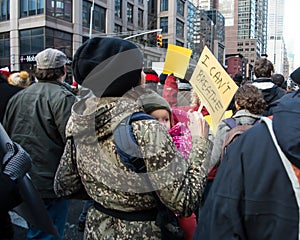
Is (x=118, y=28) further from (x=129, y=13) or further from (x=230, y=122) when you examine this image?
(x=230, y=122)

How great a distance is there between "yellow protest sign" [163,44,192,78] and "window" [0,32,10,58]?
119ft

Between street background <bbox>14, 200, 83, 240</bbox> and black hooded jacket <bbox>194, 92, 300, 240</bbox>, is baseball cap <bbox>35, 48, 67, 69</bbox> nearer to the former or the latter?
street background <bbox>14, 200, 83, 240</bbox>

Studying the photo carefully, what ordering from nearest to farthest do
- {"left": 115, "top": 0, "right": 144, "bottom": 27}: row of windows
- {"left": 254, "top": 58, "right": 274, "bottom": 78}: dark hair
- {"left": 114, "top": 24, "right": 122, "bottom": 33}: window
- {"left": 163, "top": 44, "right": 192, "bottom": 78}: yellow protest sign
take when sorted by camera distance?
{"left": 163, "top": 44, "right": 192, "bottom": 78}: yellow protest sign
{"left": 254, "top": 58, "right": 274, "bottom": 78}: dark hair
{"left": 114, "top": 24, "right": 122, "bottom": 33}: window
{"left": 115, "top": 0, "right": 144, "bottom": 27}: row of windows

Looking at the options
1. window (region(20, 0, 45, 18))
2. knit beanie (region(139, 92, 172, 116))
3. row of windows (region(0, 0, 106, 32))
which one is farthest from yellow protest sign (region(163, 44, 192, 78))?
window (region(20, 0, 45, 18))

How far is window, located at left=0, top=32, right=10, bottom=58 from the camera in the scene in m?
35.7

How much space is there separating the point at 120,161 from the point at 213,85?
1.13 m

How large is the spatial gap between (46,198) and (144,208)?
164cm

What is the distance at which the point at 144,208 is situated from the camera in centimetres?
182

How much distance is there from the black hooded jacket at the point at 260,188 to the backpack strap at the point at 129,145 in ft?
1.44

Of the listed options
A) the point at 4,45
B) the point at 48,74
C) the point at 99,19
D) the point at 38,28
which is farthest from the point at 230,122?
the point at 99,19

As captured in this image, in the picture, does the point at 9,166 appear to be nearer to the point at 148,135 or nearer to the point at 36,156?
the point at 148,135

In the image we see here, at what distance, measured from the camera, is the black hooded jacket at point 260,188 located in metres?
1.28

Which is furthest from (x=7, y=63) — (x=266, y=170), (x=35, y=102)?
(x=266, y=170)

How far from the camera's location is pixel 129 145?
1.70 metres
